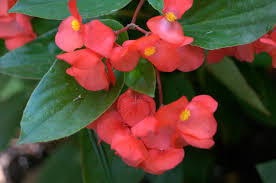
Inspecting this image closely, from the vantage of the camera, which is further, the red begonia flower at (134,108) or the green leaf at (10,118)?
the green leaf at (10,118)

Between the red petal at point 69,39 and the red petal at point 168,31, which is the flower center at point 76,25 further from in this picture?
the red petal at point 168,31

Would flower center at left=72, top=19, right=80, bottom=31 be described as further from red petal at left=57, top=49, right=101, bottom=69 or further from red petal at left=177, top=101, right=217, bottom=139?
red petal at left=177, top=101, right=217, bottom=139

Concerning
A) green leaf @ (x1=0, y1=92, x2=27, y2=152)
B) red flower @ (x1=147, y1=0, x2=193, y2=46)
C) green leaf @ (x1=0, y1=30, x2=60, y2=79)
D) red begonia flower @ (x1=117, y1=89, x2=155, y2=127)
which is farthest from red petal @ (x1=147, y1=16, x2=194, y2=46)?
green leaf @ (x1=0, y1=92, x2=27, y2=152)

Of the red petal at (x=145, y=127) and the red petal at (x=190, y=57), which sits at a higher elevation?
the red petal at (x=190, y=57)

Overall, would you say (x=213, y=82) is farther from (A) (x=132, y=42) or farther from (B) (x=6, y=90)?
(B) (x=6, y=90)

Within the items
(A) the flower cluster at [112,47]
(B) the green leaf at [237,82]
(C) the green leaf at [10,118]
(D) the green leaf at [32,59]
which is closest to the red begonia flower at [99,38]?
(A) the flower cluster at [112,47]

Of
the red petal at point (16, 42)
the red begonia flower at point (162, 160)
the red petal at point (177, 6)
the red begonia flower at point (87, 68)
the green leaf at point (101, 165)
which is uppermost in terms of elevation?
the red petal at point (177, 6)
